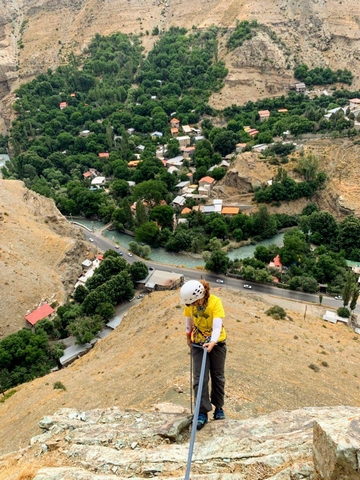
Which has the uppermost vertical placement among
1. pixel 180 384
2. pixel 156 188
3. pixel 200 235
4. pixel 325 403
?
pixel 180 384

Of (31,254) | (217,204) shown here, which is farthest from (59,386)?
(217,204)

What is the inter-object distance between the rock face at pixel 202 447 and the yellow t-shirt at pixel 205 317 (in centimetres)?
221

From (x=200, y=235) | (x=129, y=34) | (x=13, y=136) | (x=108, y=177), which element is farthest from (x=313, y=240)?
(x=129, y=34)

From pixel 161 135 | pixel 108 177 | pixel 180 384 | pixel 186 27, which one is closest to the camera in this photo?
pixel 180 384

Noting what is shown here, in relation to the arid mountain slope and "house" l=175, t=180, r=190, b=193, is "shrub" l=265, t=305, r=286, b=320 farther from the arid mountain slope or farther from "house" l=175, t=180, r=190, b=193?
the arid mountain slope

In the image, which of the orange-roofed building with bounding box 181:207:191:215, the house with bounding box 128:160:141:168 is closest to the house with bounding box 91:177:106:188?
the house with bounding box 128:160:141:168

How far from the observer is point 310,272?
37.4 meters

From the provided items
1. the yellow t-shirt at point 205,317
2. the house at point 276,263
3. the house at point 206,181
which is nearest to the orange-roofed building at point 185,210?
the house at point 206,181

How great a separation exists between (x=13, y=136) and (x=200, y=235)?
1858 inches

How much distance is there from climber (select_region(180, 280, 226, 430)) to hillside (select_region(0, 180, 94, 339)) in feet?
90.2

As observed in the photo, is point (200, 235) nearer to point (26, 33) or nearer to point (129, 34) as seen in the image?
point (129, 34)

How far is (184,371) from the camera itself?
15523mm

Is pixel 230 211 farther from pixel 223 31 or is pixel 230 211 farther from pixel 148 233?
pixel 223 31

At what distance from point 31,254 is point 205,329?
32837mm
